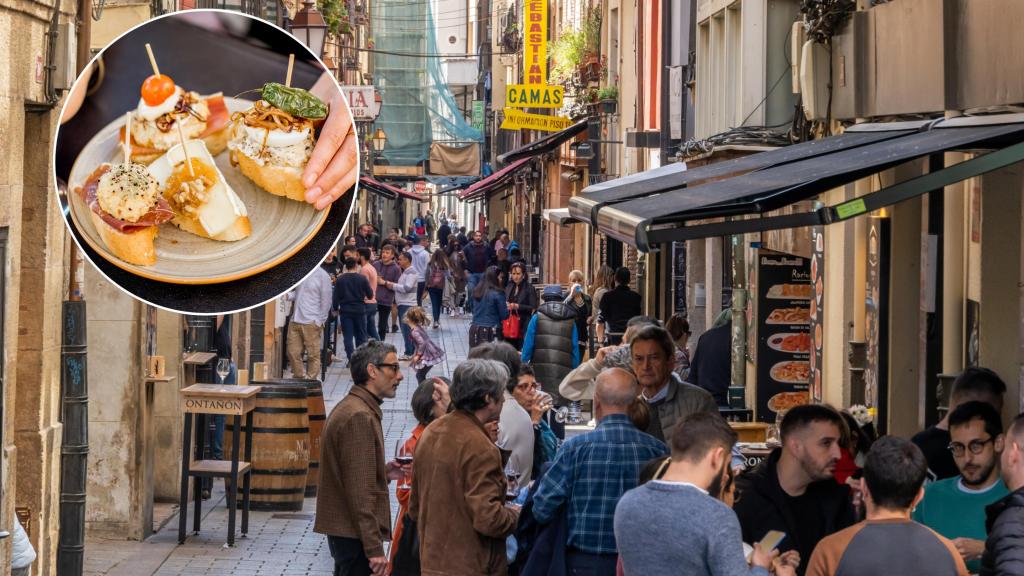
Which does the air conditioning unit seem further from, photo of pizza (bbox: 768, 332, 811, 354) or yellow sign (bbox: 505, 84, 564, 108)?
yellow sign (bbox: 505, 84, 564, 108)

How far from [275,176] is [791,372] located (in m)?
9.17

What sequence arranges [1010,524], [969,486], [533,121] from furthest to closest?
[533,121]
[969,486]
[1010,524]

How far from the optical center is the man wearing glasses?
20.8ft

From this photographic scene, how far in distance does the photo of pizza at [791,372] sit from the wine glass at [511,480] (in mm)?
6878

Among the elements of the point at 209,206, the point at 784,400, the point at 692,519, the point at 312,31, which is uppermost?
the point at 312,31

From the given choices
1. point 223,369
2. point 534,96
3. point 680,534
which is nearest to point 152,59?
point 680,534

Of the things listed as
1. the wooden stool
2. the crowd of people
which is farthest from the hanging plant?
the crowd of people

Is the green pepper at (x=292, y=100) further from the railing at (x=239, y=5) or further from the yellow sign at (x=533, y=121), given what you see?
the yellow sign at (x=533, y=121)

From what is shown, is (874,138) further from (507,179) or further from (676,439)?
(507,179)

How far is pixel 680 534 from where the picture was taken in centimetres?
531

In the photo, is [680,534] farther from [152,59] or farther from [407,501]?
[407,501]

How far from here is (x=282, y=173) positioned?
7145 millimetres

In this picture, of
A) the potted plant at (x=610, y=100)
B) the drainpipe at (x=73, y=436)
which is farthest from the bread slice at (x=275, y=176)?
the potted plant at (x=610, y=100)

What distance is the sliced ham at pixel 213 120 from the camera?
7.02m
